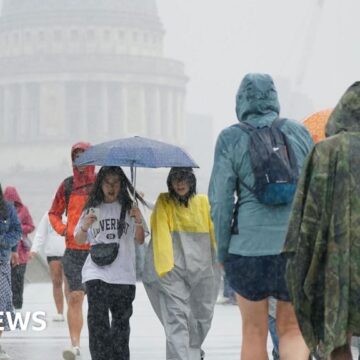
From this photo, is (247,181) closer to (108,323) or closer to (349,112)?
(349,112)

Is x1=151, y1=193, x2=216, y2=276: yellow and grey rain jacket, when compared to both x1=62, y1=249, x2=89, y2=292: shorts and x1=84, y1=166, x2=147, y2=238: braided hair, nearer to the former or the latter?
x1=84, y1=166, x2=147, y2=238: braided hair

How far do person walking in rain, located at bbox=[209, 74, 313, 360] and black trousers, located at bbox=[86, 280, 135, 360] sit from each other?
1804 mm

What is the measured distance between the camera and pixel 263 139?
18.9 ft

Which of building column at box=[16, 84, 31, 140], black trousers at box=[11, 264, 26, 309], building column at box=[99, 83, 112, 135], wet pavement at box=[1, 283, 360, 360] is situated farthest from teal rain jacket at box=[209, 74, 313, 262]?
building column at box=[16, 84, 31, 140]

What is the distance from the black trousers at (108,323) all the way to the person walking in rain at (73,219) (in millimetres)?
1181

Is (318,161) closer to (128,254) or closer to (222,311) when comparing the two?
(128,254)

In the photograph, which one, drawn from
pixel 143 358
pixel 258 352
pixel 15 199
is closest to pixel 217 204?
pixel 258 352

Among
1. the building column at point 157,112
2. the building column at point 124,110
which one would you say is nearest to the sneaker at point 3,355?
the building column at point 124,110

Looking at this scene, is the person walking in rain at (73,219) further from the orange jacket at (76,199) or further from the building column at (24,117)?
the building column at (24,117)

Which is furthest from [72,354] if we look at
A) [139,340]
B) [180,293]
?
[139,340]

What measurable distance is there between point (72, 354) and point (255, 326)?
11.8 ft

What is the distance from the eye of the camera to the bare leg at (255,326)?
5.61 metres

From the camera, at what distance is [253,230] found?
565 centimetres

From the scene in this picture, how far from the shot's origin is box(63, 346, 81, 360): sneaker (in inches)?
357
